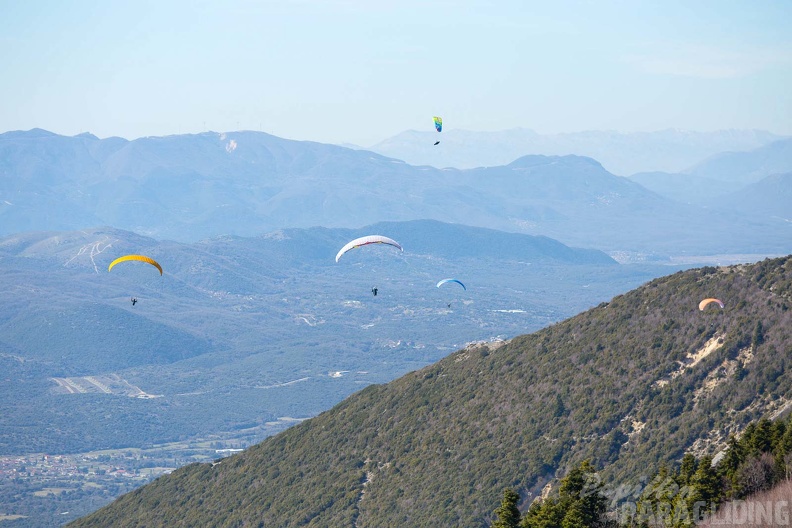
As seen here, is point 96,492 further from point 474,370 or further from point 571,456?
point 571,456

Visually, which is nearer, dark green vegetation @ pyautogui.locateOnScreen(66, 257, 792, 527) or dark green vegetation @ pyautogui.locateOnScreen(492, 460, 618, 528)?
dark green vegetation @ pyautogui.locateOnScreen(492, 460, 618, 528)

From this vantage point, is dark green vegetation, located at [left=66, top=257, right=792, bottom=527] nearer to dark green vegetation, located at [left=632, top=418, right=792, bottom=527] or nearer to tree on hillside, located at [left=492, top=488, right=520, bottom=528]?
dark green vegetation, located at [left=632, top=418, right=792, bottom=527]

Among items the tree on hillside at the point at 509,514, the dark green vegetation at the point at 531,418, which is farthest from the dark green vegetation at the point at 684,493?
the dark green vegetation at the point at 531,418

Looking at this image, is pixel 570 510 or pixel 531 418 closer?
pixel 570 510

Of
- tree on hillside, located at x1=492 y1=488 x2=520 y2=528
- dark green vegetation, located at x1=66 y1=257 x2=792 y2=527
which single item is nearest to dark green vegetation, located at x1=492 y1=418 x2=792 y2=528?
tree on hillside, located at x1=492 y1=488 x2=520 y2=528

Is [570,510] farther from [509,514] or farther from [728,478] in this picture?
[728,478]

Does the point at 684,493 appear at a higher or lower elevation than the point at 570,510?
higher

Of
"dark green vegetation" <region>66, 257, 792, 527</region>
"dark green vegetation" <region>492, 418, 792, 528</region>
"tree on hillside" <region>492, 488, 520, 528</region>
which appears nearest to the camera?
"dark green vegetation" <region>492, 418, 792, 528</region>

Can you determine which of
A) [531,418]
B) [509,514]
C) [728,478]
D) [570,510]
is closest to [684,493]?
[728,478]

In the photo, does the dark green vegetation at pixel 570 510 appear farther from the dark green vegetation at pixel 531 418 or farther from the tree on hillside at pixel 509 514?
the dark green vegetation at pixel 531 418
